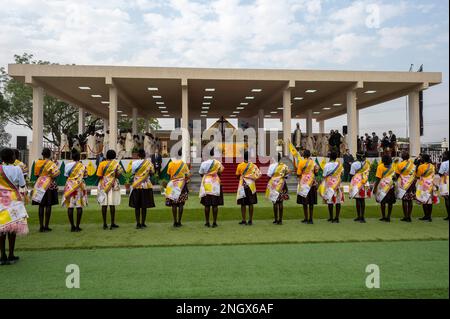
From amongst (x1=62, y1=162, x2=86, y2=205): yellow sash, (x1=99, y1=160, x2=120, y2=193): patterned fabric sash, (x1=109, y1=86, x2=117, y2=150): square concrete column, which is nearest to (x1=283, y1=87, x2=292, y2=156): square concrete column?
(x1=109, y1=86, x2=117, y2=150): square concrete column

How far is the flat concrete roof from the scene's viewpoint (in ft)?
57.8

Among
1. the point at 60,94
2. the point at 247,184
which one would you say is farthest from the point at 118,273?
the point at 60,94

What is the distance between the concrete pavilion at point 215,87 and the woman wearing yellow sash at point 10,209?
11901 mm

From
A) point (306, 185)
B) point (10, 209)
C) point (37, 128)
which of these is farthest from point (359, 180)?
point (37, 128)

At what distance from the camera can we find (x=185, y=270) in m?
5.32

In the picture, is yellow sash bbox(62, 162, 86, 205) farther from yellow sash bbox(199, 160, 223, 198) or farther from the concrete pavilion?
the concrete pavilion

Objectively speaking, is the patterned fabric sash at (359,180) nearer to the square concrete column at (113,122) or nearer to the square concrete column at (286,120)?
the square concrete column at (286,120)

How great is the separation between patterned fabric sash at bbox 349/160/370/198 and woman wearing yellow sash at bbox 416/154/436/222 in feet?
4.14

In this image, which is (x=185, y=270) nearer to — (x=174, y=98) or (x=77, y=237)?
(x=77, y=237)

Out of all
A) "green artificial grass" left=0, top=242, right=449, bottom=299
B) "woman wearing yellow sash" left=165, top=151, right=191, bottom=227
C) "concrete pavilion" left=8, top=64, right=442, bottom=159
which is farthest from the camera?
"concrete pavilion" left=8, top=64, right=442, bottom=159

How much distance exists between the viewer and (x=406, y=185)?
9656 millimetres

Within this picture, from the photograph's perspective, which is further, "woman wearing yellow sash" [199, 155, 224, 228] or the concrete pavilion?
the concrete pavilion

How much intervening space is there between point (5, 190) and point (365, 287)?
16.6ft

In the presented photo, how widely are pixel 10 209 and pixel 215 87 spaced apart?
51.3 feet
